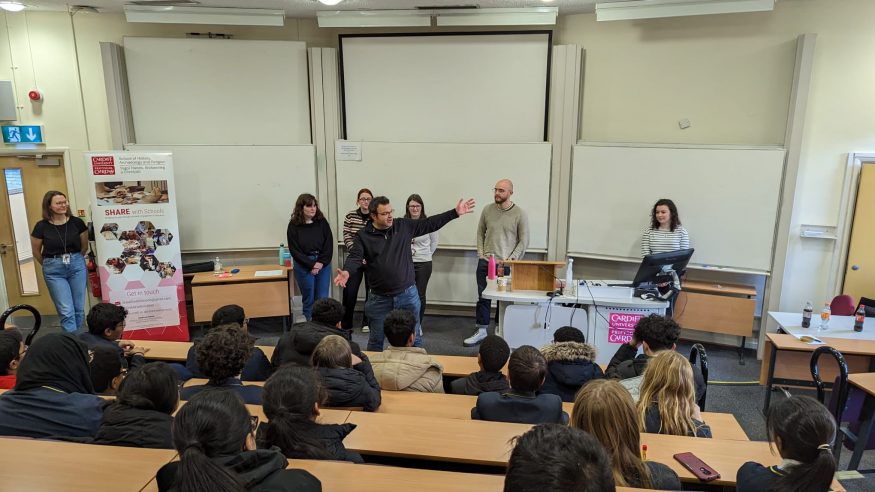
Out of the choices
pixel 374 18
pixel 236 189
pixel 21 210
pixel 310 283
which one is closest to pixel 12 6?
pixel 21 210

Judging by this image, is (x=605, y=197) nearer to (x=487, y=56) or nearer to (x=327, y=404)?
(x=487, y=56)

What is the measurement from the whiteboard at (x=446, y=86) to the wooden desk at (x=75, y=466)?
4.60 meters

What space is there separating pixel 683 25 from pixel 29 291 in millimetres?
7916

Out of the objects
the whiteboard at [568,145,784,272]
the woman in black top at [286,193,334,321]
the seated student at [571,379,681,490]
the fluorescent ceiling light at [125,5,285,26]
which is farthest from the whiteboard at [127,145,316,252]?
the seated student at [571,379,681,490]

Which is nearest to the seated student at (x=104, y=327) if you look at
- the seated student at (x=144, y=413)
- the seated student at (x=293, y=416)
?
the seated student at (x=144, y=413)

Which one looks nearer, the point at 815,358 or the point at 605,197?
the point at 815,358

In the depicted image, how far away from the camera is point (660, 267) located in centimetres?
455

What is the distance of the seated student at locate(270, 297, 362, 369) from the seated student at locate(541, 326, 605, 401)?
111 centimetres

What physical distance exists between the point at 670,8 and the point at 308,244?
4.20 m

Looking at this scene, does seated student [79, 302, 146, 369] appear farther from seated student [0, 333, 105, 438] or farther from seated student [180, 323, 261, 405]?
seated student [180, 323, 261, 405]

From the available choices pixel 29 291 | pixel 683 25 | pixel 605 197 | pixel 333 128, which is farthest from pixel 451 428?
pixel 29 291

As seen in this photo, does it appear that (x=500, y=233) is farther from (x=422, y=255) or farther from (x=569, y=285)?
(x=569, y=285)

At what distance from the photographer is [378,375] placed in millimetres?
3270

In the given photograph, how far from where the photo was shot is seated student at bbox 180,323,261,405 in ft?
8.80
